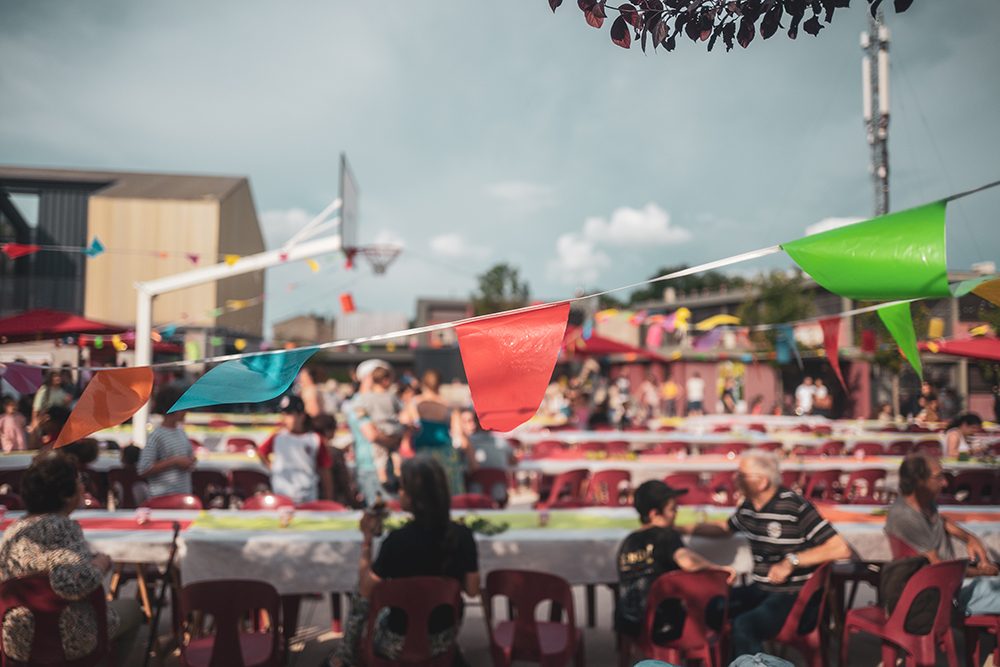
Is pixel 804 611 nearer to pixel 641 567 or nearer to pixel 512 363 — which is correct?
pixel 641 567

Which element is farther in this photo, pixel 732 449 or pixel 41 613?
pixel 732 449

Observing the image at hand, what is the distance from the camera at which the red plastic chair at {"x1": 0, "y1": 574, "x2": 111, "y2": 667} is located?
2.75 m

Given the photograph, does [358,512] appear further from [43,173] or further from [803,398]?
[43,173]

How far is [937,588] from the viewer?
3.29 m

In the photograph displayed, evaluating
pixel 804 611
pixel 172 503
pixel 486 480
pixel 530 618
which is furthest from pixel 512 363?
pixel 486 480

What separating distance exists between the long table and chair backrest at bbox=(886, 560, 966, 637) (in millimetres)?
824

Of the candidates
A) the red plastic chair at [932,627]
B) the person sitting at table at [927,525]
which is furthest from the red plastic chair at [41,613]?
the person sitting at table at [927,525]

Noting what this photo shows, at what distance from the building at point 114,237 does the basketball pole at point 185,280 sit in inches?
583

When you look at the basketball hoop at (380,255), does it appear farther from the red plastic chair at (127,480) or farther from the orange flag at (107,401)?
the orange flag at (107,401)

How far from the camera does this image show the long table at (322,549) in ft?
12.6

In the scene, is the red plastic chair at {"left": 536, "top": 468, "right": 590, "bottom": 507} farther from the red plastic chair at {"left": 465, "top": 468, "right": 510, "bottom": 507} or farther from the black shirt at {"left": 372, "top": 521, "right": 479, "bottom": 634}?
the black shirt at {"left": 372, "top": 521, "right": 479, "bottom": 634}

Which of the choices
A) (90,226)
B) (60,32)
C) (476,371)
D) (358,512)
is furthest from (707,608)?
(90,226)

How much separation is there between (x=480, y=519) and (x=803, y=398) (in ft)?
50.3

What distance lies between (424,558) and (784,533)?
1.87 m
